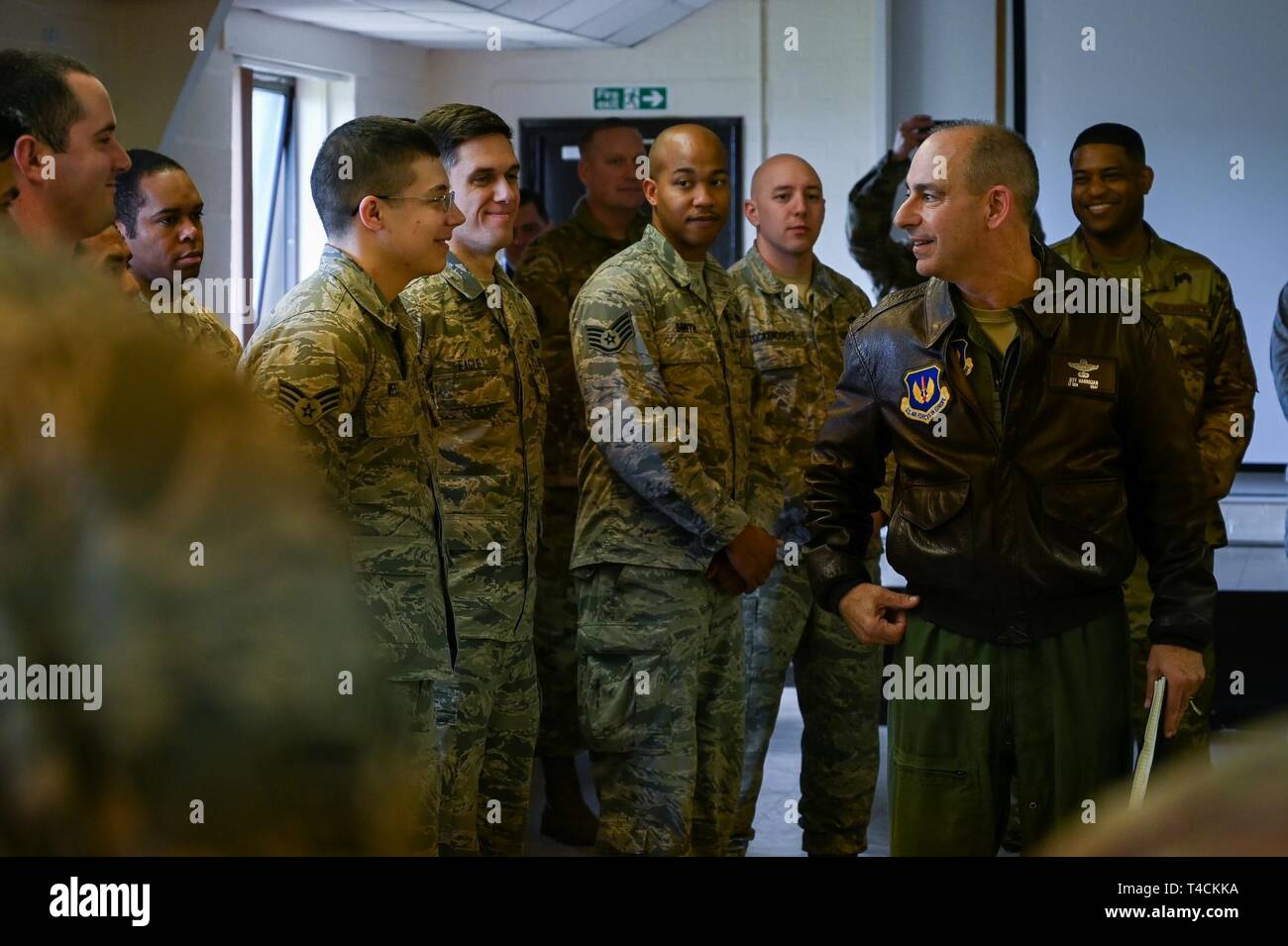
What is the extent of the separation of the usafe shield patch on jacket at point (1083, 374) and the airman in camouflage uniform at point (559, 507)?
6.03 ft

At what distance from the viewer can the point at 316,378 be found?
210 centimetres

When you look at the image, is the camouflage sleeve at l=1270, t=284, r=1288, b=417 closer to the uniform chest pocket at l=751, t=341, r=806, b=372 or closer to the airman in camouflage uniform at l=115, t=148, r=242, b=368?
the uniform chest pocket at l=751, t=341, r=806, b=372

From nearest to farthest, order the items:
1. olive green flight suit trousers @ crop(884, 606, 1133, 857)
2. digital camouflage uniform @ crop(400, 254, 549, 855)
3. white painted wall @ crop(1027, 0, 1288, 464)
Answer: olive green flight suit trousers @ crop(884, 606, 1133, 857)
digital camouflage uniform @ crop(400, 254, 549, 855)
white painted wall @ crop(1027, 0, 1288, 464)

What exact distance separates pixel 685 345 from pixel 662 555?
1.51 ft

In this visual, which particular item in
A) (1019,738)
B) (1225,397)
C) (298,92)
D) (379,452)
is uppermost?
(298,92)

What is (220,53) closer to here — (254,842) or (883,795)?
(883,795)

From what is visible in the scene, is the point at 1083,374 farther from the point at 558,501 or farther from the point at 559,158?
the point at 559,158

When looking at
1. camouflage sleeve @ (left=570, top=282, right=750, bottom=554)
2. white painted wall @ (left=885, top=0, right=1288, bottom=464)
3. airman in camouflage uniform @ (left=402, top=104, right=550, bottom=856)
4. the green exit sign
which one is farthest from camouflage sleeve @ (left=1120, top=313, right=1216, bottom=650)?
the green exit sign

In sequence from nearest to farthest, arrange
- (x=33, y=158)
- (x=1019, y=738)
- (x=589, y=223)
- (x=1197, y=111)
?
(x=33, y=158), (x=1019, y=738), (x=589, y=223), (x=1197, y=111)

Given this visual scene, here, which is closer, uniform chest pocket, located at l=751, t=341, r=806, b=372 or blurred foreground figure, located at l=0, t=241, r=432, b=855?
blurred foreground figure, located at l=0, t=241, r=432, b=855

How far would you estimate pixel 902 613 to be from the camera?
6.95ft

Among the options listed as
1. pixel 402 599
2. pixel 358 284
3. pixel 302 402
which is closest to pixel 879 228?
pixel 358 284

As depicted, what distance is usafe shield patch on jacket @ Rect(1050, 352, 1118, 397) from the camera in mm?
2004
